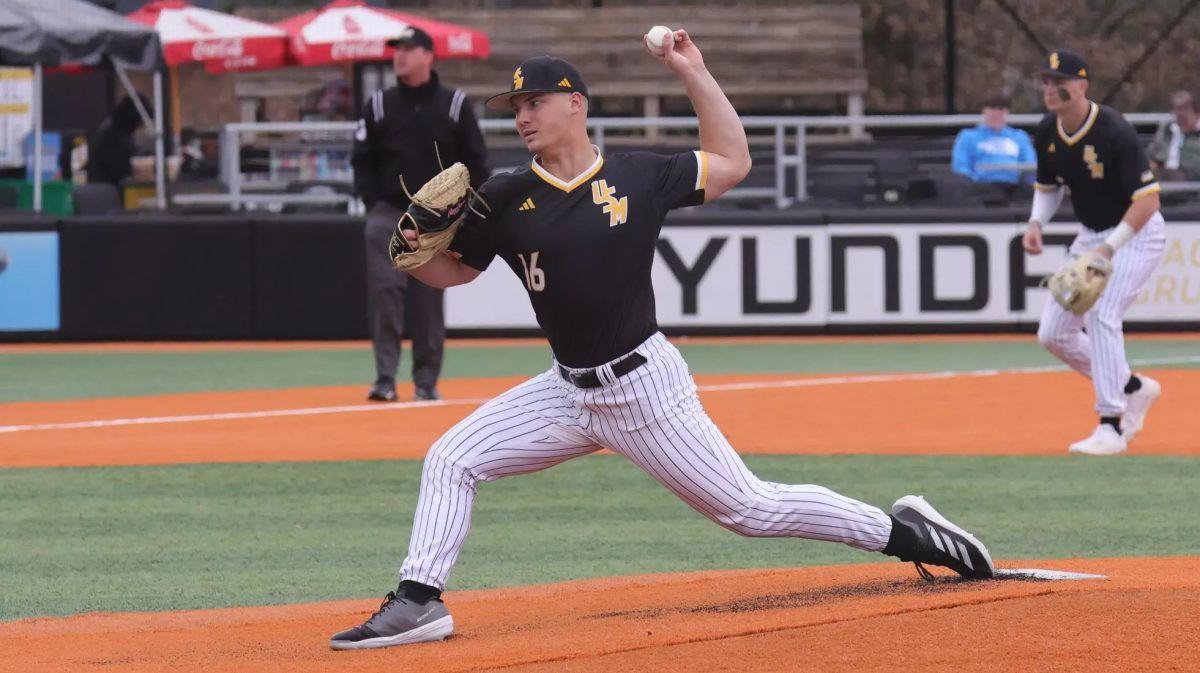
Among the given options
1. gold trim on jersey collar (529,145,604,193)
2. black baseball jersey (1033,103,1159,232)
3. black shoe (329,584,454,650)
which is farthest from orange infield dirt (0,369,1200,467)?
gold trim on jersey collar (529,145,604,193)

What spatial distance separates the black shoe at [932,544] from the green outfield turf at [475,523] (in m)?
1.05

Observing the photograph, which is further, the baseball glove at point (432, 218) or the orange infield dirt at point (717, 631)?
the baseball glove at point (432, 218)

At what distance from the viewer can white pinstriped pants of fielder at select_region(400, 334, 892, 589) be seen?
573cm

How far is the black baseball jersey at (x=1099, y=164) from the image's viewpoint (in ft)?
31.6

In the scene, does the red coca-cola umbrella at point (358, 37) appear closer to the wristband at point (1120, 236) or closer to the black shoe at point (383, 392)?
the black shoe at point (383, 392)

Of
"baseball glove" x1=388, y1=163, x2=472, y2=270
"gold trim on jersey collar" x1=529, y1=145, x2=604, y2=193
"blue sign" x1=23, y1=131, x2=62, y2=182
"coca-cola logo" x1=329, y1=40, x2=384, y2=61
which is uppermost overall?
"coca-cola logo" x1=329, y1=40, x2=384, y2=61

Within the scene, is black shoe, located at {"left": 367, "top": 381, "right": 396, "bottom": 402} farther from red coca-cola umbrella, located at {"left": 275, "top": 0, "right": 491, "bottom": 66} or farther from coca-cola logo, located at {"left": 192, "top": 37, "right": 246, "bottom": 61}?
coca-cola logo, located at {"left": 192, "top": 37, "right": 246, "bottom": 61}

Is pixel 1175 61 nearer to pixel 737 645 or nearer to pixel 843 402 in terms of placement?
pixel 843 402

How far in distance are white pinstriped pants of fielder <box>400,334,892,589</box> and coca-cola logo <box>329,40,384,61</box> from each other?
58.4ft

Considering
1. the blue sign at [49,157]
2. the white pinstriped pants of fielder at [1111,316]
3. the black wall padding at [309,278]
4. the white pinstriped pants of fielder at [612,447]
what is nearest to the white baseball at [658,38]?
the white pinstriped pants of fielder at [612,447]

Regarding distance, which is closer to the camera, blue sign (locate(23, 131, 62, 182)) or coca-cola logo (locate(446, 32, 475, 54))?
coca-cola logo (locate(446, 32, 475, 54))

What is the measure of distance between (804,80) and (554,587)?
65.2 feet

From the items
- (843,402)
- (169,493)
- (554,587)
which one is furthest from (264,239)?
(554,587)

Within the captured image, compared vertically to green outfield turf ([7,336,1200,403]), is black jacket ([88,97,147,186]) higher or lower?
higher
